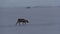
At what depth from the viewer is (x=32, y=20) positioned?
1.29 m

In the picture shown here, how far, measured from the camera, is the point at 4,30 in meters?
1.13

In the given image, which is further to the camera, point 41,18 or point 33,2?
point 33,2

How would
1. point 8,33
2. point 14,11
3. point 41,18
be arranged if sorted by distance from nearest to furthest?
point 8,33
point 41,18
point 14,11

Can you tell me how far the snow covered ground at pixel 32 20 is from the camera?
1.12m

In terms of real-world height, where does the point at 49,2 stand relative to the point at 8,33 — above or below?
above

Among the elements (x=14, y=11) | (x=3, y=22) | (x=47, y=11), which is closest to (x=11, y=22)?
(x=3, y=22)

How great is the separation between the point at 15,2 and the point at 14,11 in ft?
0.46

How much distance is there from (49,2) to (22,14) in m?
0.36

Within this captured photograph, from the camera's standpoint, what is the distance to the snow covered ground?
1.12 meters

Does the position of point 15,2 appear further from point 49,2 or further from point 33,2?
point 49,2

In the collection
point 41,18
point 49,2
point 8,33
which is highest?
point 49,2

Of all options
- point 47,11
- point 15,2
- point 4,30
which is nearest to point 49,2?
point 47,11

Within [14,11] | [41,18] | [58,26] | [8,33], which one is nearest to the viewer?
[8,33]

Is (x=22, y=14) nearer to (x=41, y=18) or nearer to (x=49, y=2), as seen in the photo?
(x=41, y=18)
